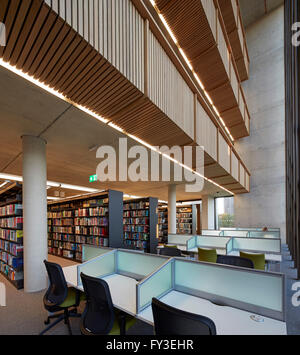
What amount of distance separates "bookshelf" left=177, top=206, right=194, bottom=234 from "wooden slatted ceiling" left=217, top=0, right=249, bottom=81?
8.80 metres

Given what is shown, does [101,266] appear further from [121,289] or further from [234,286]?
[234,286]

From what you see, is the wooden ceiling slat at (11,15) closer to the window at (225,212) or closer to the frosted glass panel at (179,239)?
the frosted glass panel at (179,239)

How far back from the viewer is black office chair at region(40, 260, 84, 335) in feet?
8.61

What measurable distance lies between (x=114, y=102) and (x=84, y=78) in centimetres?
63

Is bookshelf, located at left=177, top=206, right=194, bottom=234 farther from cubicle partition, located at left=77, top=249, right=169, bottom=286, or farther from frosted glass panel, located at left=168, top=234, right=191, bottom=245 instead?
cubicle partition, located at left=77, top=249, right=169, bottom=286

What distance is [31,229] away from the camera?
4.06m

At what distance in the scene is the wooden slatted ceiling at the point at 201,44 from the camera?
470cm

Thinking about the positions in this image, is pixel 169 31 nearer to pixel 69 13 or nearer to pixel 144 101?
pixel 144 101

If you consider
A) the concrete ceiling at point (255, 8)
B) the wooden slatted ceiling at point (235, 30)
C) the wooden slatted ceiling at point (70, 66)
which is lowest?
the wooden slatted ceiling at point (70, 66)

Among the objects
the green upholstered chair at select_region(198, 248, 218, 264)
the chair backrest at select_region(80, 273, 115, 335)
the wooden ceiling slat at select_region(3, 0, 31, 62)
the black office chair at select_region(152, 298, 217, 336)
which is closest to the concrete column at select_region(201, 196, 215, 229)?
the green upholstered chair at select_region(198, 248, 218, 264)

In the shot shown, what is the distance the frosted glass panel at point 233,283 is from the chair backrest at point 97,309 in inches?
37.0

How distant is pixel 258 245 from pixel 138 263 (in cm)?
380

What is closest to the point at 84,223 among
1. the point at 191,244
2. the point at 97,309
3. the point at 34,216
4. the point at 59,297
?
the point at 34,216

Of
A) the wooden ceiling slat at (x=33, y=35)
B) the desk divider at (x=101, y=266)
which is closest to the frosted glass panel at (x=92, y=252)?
the desk divider at (x=101, y=266)
